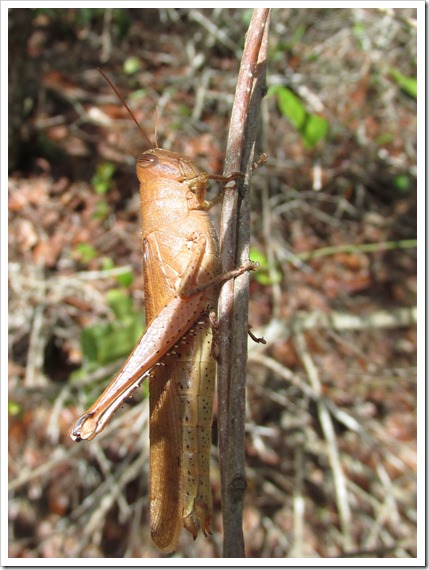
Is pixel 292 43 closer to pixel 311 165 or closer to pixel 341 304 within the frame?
pixel 311 165

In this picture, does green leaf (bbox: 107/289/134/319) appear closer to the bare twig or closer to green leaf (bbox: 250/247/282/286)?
green leaf (bbox: 250/247/282/286)

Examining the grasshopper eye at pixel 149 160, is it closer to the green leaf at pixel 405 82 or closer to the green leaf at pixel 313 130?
the green leaf at pixel 313 130

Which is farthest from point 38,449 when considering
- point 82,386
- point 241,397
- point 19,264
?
point 241,397

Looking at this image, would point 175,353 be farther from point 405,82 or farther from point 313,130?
point 405,82

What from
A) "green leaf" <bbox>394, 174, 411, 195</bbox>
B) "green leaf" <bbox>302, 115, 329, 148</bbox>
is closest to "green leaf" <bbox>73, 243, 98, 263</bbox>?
"green leaf" <bbox>302, 115, 329, 148</bbox>

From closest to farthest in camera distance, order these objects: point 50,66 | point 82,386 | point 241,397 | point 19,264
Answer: point 241,397 → point 82,386 → point 19,264 → point 50,66

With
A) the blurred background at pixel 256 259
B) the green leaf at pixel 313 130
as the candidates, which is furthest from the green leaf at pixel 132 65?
the green leaf at pixel 313 130
